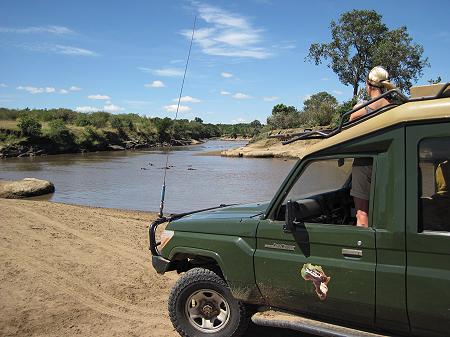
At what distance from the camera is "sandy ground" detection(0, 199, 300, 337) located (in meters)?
5.07

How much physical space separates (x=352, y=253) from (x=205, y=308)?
175cm

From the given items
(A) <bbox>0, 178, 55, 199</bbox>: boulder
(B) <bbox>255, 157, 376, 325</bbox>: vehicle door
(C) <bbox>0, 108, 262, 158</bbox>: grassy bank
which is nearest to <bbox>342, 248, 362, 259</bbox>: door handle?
(B) <bbox>255, 157, 376, 325</bbox>: vehicle door

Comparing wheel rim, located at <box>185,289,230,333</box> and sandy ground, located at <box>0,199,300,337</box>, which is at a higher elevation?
wheel rim, located at <box>185,289,230,333</box>

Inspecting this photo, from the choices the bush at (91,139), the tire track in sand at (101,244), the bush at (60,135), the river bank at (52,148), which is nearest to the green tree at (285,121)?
the river bank at (52,148)

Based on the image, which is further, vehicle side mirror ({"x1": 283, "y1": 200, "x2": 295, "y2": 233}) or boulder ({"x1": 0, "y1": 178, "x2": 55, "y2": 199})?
boulder ({"x1": 0, "y1": 178, "x2": 55, "y2": 199})

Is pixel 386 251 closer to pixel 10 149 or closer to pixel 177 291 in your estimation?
pixel 177 291

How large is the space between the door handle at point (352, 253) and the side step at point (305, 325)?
59 centimetres

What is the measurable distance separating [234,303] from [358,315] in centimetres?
126

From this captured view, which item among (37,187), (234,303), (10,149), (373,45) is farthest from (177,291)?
(10,149)

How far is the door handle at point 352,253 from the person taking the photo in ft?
11.5

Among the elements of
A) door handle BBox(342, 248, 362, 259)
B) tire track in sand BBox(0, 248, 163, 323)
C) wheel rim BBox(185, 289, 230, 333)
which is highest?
door handle BBox(342, 248, 362, 259)

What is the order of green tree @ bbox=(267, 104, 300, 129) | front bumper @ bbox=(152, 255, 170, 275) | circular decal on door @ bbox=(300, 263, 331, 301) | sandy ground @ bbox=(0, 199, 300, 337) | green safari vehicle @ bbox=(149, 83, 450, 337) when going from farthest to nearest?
green tree @ bbox=(267, 104, 300, 129)
sandy ground @ bbox=(0, 199, 300, 337)
front bumper @ bbox=(152, 255, 170, 275)
circular decal on door @ bbox=(300, 263, 331, 301)
green safari vehicle @ bbox=(149, 83, 450, 337)

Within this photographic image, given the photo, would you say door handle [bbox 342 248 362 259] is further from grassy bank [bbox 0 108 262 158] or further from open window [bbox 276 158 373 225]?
grassy bank [bbox 0 108 262 158]

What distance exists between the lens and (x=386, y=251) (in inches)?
133
